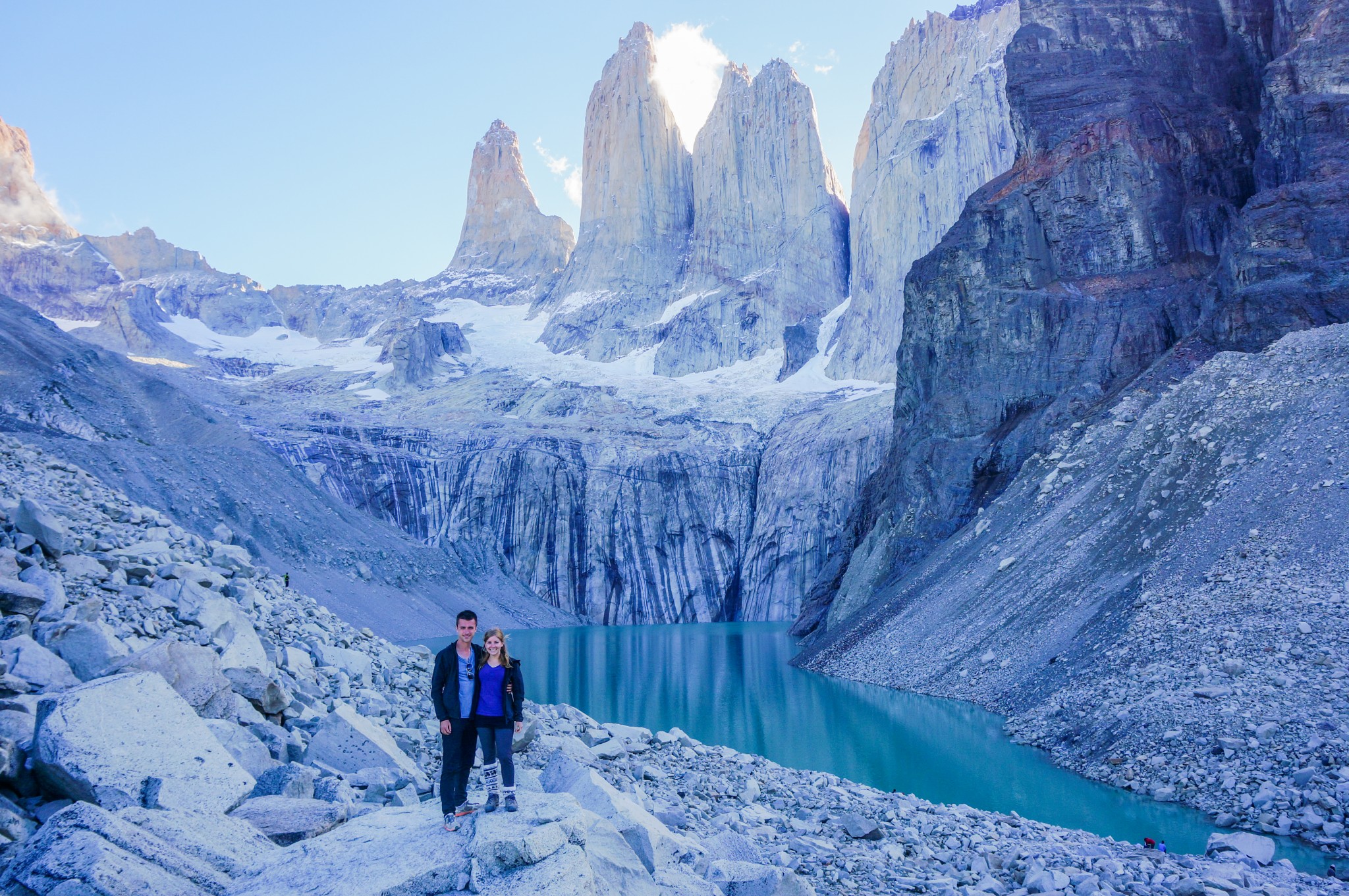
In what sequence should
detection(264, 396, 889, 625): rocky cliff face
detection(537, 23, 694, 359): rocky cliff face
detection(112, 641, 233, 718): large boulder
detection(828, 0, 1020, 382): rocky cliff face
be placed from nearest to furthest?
detection(112, 641, 233, 718): large boulder → detection(264, 396, 889, 625): rocky cliff face → detection(828, 0, 1020, 382): rocky cliff face → detection(537, 23, 694, 359): rocky cliff face

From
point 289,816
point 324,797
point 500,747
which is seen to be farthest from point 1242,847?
point 289,816

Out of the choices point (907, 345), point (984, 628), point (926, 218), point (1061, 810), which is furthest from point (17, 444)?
point (926, 218)

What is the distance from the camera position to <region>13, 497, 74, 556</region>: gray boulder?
980 centimetres

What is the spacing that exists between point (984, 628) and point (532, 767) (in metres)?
17.6

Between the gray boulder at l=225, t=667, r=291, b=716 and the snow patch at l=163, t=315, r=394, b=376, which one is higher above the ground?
the snow patch at l=163, t=315, r=394, b=376

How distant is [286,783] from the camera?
6.45 meters

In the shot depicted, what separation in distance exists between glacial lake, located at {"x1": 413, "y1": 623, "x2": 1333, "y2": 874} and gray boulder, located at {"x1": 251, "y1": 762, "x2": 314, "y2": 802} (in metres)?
9.48

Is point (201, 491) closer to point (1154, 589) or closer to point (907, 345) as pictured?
point (907, 345)

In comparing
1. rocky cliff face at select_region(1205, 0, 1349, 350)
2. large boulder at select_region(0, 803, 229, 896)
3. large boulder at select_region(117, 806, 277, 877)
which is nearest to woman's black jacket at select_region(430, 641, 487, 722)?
large boulder at select_region(117, 806, 277, 877)

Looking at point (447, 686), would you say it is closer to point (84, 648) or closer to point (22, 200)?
point (84, 648)

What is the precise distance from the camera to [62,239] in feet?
457

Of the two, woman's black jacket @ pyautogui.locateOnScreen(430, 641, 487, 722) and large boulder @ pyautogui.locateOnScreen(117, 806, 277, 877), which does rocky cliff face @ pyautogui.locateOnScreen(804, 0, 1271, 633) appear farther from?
large boulder @ pyautogui.locateOnScreen(117, 806, 277, 877)

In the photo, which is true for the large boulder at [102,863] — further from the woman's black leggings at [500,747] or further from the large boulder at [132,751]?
the woman's black leggings at [500,747]

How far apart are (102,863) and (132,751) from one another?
175 centimetres
